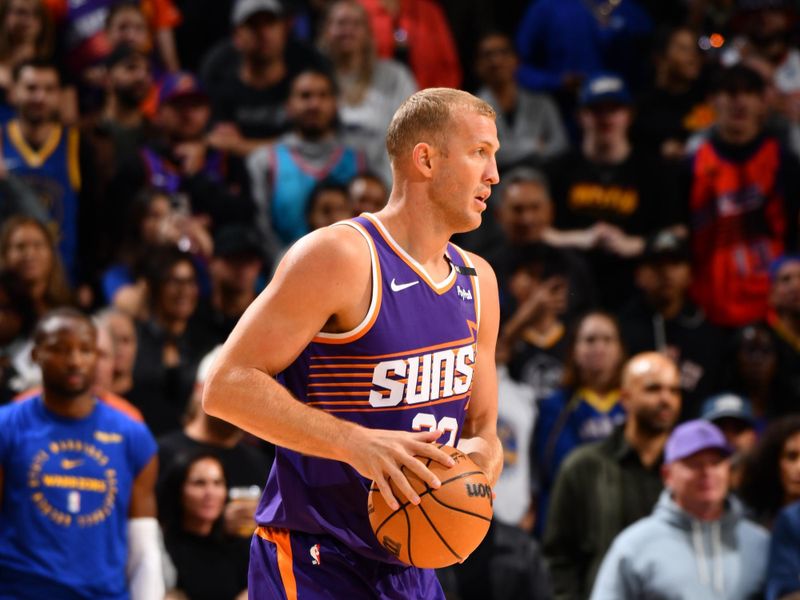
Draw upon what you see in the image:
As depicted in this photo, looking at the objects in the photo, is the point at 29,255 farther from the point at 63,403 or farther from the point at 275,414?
the point at 275,414

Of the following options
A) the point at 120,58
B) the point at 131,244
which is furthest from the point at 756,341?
the point at 120,58

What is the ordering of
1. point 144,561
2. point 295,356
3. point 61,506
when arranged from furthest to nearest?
1. point 144,561
2. point 61,506
3. point 295,356

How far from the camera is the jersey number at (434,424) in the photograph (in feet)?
12.4

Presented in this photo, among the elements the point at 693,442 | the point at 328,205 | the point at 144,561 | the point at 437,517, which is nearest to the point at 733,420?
the point at 693,442

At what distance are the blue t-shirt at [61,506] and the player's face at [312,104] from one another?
4.00 metres

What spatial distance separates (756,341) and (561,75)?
332cm

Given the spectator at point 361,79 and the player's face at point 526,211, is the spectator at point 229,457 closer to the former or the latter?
the player's face at point 526,211

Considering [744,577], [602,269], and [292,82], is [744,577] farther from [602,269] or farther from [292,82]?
[292,82]

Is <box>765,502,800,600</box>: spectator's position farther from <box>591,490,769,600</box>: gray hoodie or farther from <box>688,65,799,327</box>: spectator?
<box>688,65,799,327</box>: spectator

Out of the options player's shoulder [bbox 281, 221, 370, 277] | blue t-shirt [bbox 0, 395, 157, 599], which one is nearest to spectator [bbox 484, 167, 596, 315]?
blue t-shirt [bbox 0, 395, 157, 599]

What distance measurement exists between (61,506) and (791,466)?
361cm

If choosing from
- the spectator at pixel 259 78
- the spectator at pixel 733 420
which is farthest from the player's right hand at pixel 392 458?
the spectator at pixel 259 78

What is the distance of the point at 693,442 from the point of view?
6719 mm

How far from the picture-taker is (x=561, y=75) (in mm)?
11234
